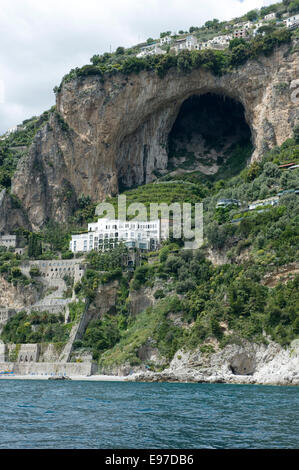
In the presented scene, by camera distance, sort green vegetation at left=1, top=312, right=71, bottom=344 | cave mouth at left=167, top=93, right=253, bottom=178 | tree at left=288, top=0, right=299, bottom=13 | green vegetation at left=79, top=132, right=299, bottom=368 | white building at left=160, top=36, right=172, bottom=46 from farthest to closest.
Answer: white building at left=160, top=36, right=172, bottom=46 < tree at left=288, top=0, right=299, bottom=13 < cave mouth at left=167, top=93, right=253, bottom=178 < green vegetation at left=1, top=312, right=71, bottom=344 < green vegetation at left=79, top=132, right=299, bottom=368

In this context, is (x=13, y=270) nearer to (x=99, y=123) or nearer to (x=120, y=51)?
(x=99, y=123)

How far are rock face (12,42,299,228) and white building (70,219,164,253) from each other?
1055cm

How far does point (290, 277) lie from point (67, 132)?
46.2 meters

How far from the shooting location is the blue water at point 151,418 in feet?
81.5

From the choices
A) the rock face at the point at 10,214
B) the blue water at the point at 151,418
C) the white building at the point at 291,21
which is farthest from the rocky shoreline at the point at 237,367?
the white building at the point at 291,21

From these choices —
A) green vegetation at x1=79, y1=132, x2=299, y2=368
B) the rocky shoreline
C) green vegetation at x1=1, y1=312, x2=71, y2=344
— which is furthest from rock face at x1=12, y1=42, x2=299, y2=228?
the rocky shoreline

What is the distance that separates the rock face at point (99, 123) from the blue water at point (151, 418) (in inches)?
2011

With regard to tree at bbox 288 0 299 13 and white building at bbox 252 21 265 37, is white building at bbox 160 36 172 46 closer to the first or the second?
white building at bbox 252 21 265 37

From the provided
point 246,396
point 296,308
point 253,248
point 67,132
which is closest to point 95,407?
point 246,396

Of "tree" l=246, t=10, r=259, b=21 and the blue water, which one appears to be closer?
the blue water

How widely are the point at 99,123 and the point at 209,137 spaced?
18.4m

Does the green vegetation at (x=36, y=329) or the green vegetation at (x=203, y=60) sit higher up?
the green vegetation at (x=203, y=60)

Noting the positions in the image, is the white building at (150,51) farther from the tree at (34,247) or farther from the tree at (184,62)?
the tree at (34,247)

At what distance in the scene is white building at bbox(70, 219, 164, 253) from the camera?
81.4 metres
